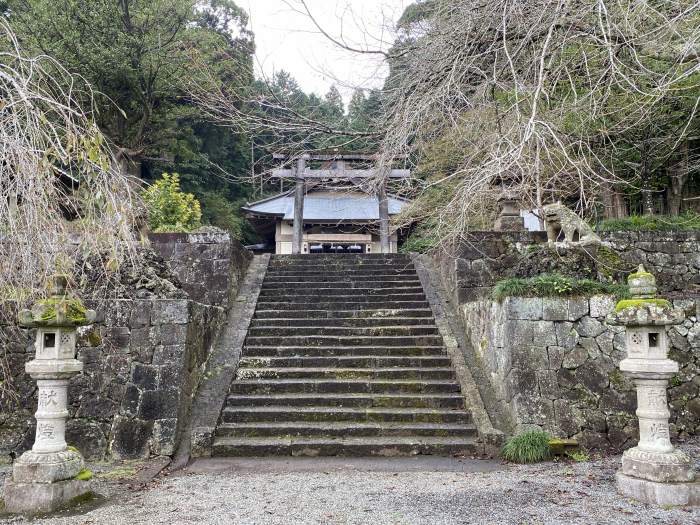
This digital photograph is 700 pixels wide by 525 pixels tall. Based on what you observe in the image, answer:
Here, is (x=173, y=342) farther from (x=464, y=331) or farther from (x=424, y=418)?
(x=464, y=331)

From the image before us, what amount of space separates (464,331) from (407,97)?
3655mm

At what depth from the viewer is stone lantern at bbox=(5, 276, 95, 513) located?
3654 millimetres

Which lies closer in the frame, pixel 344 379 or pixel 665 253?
pixel 344 379

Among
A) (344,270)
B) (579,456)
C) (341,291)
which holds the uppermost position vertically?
(344,270)

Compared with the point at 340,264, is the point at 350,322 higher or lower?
lower

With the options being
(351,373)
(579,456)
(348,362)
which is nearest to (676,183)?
(579,456)

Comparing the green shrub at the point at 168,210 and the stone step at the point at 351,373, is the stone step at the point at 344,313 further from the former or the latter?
the green shrub at the point at 168,210

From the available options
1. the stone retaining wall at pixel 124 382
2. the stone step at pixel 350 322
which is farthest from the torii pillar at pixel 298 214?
the stone retaining wall at pixel 124 382

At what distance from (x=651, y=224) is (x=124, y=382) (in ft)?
27.9

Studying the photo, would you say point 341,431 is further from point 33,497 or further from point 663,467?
point 663,467

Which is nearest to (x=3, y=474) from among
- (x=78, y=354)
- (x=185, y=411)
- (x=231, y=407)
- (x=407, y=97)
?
(x=78, y=354)

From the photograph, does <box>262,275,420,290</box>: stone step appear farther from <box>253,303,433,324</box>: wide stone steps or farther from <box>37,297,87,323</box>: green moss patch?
<box>37,297,87,323</box>: green moss patch

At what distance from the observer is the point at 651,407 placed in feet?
12.5

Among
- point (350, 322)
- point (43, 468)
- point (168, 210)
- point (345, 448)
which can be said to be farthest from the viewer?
point (168, 210)
